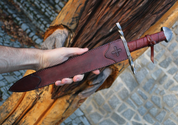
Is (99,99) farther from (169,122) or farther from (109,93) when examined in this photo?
(169,122)

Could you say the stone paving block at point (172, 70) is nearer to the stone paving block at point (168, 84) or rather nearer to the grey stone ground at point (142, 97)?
the grey stone ground at point (142, 97)

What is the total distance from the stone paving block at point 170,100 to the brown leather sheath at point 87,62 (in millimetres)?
2727

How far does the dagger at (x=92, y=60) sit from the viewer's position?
1.20m

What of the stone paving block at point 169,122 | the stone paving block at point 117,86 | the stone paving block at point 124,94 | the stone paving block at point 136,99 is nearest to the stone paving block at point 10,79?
the stone paving block at point 117,86

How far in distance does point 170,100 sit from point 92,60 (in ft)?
Answer: 9.53

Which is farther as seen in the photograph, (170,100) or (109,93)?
(109,93)

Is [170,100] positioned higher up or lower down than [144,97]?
lower down

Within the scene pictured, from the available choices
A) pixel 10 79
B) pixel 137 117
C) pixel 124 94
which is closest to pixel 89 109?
pixel 124 94

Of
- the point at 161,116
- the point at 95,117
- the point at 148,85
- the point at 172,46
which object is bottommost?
the point at 161,116

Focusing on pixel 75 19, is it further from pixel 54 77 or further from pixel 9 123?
pixel 9 123

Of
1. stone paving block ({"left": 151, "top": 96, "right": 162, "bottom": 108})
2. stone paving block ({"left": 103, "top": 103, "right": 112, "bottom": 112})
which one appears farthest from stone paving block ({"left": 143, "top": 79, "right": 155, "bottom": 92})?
stone paving block ({"left": 103, "top": 103, "right": 112, "bottom": 112})

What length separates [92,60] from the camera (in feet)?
4.22

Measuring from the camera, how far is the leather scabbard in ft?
4.07

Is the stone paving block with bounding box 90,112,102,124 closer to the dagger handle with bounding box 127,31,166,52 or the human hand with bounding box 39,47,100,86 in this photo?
the human hand with bounding box 39,47,100,86
